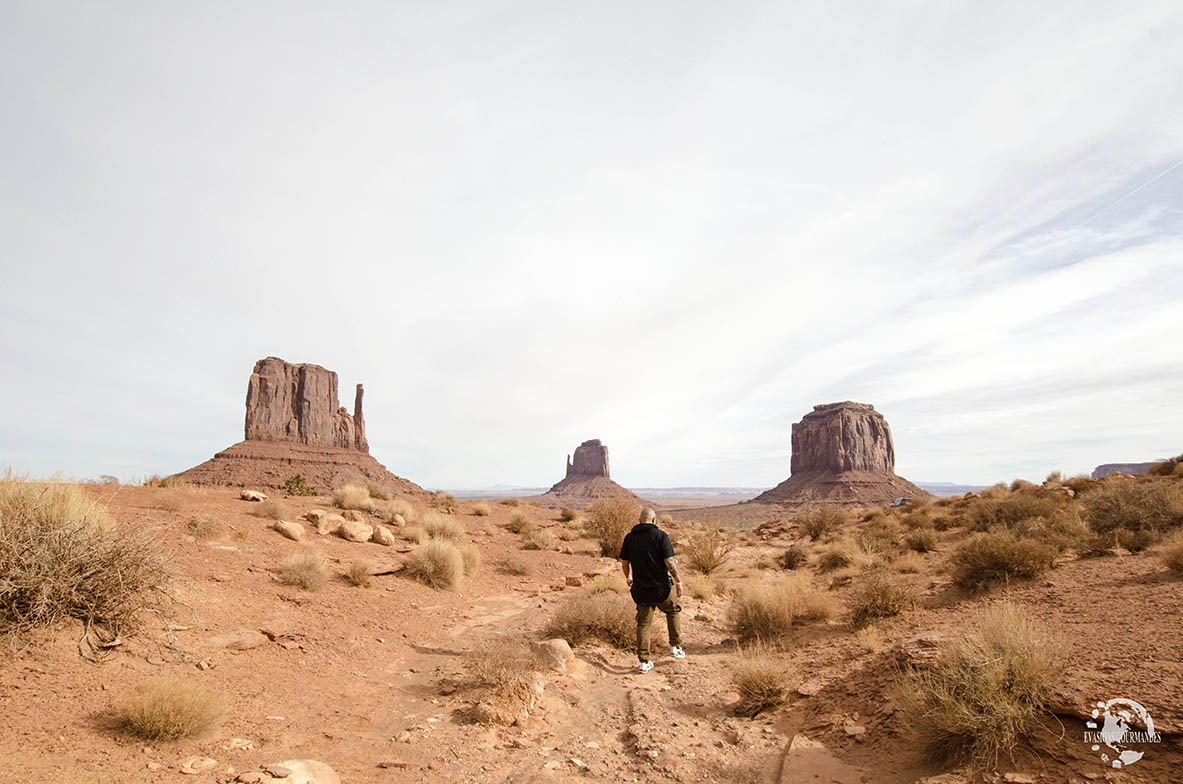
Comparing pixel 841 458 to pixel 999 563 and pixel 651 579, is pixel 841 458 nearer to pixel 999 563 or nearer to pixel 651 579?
pixel 999 563

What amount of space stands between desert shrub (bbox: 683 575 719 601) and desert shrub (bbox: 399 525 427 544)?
7.28 m

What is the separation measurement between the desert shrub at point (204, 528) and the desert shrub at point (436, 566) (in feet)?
12.7

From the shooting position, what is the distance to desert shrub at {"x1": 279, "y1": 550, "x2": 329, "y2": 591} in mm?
9938

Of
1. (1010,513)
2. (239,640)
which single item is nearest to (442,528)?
(239,640)

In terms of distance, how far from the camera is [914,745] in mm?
4875

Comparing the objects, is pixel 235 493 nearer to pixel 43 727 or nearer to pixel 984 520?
pixel 43 727

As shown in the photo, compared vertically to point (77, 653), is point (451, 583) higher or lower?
lower

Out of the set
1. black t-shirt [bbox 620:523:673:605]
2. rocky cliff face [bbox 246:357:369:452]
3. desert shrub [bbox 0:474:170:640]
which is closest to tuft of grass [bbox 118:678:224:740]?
desert shrub [bbox 0:474:170:640]

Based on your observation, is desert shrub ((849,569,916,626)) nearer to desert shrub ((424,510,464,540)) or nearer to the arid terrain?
the arid terrain

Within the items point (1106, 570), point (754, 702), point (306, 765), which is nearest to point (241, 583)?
point (306, 765)

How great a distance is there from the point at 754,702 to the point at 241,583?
8.27 m

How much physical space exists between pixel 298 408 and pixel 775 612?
83387mm

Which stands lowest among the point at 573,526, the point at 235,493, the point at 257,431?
the point at 573,526

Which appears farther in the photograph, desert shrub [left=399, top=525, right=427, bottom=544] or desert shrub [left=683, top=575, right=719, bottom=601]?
desert shrub [left=399, top=525, right=427, bottom=544]
